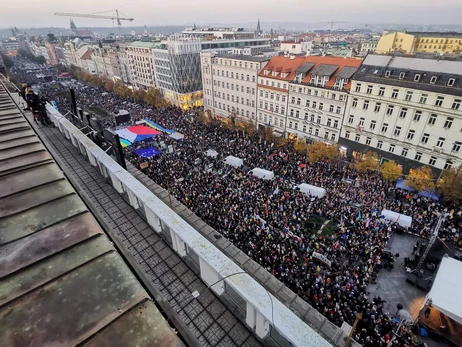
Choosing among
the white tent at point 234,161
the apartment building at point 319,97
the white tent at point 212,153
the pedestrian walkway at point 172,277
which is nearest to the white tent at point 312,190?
the white tent at point 234,161

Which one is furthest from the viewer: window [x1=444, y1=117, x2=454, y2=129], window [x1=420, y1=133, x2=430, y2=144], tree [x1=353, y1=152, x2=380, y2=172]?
tree [x1=353, y1=152, x2=380, y2=172]

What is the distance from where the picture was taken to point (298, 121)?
146ft

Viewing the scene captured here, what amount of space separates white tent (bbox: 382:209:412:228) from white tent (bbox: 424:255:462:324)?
633 cm

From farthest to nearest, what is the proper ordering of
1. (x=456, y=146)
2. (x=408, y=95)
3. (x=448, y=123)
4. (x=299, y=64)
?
(x=299, y=64)
(x=408, y=95)
(x=448, y=123)
(x=456, y=146)

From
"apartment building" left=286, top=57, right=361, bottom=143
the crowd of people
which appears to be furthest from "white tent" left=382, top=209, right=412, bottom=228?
"apartment building" left=286, top=57, right=361, bottom=143

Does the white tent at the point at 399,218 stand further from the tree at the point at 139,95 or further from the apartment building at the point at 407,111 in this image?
the tree at the point at 139,95

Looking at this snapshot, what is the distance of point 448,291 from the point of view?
50.2ft

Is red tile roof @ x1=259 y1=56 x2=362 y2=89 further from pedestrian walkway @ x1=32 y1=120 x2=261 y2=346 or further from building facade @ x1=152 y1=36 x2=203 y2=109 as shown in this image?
pedestrian walkway @ x1=32 y1=120 x2=261 y2=346

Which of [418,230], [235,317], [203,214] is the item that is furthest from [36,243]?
[418,230]

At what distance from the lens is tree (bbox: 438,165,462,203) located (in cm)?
2528

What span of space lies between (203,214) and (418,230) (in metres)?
20.6

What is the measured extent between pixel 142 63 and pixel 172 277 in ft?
285

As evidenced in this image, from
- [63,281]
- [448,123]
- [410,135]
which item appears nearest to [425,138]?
[410,135]

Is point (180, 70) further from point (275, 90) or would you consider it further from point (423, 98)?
point (423, 98)
